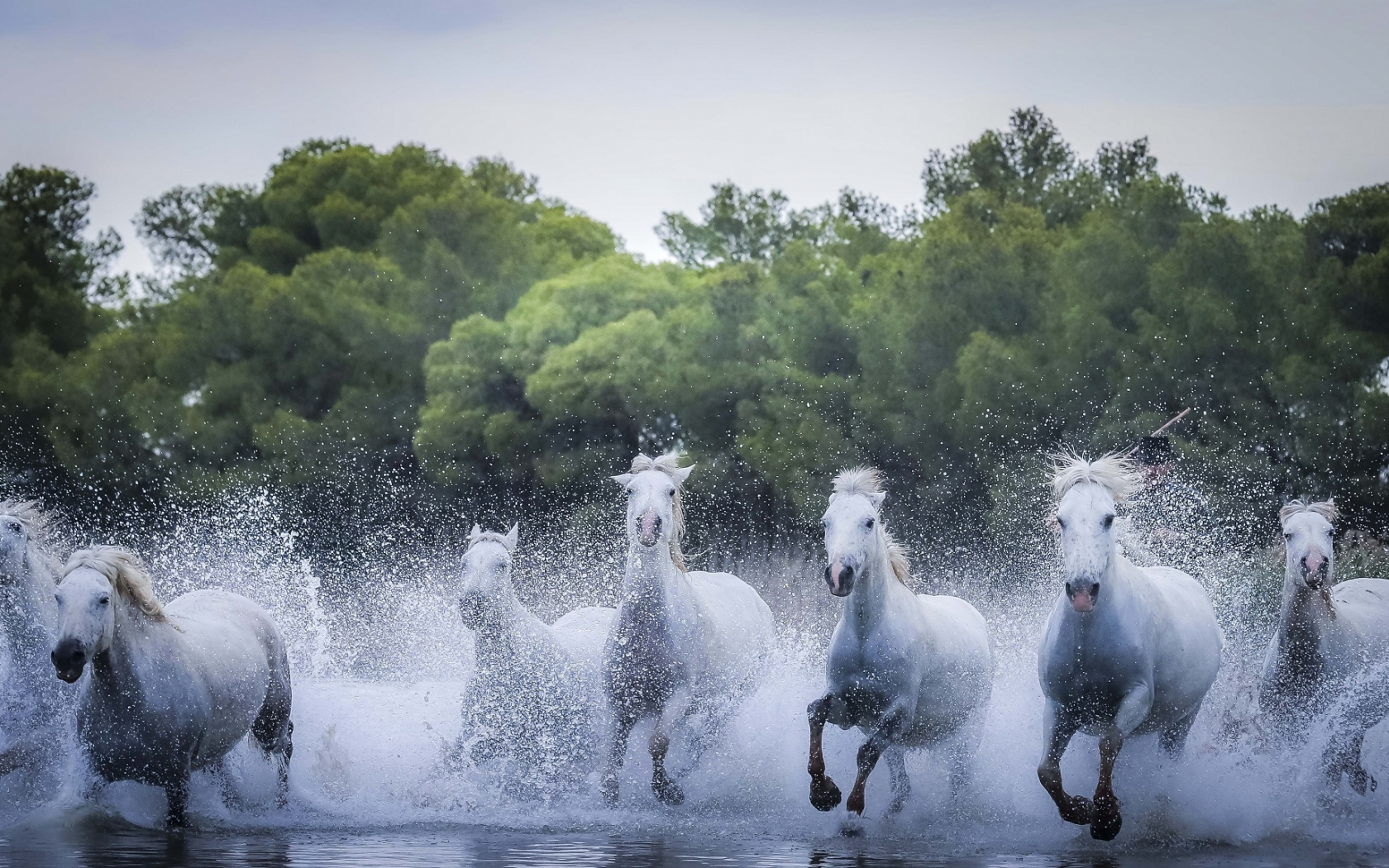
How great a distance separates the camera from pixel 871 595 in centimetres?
1045

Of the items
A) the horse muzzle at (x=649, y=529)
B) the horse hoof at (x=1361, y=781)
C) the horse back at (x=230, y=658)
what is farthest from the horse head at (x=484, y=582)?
the horse hoof at (x=1361, y=781)

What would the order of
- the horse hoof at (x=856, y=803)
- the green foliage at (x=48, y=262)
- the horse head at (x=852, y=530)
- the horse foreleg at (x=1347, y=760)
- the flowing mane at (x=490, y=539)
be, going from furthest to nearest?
1. the green foliage at (x=48, y=262)
2. the flowing mane at (x=490, y=539)
3. the horse foreleg at (x=1347, y=760)
4. the horse hoof at (x=856, y=803)
5. the horse head at (x=852, y=530)

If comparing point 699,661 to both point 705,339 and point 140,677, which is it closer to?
point 140,677

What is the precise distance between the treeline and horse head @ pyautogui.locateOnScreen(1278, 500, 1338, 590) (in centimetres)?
1127

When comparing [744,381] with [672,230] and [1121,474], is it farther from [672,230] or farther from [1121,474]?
[1121,474]

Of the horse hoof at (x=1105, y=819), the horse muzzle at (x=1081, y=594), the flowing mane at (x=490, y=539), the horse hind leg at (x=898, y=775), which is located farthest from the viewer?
the flowing mane at (x=490, y=539)

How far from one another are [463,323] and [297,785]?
21961mm

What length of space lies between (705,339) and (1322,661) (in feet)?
69.5

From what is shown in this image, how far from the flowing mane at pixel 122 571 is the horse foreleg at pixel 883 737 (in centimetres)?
421

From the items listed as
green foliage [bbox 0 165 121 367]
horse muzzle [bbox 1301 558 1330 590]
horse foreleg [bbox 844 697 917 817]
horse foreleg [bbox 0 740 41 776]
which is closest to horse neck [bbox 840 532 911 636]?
horse foreleg [bbox 844 697 917 817]

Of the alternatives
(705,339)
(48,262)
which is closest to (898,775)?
(705,339)

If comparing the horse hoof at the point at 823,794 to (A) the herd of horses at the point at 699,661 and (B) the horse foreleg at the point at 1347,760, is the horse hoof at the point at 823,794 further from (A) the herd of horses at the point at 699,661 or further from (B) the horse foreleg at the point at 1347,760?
(B) the horse foreleg at the point at 1347,760

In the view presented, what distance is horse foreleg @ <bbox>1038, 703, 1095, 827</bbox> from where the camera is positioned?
9609mm

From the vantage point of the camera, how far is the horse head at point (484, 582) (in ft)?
38.3
